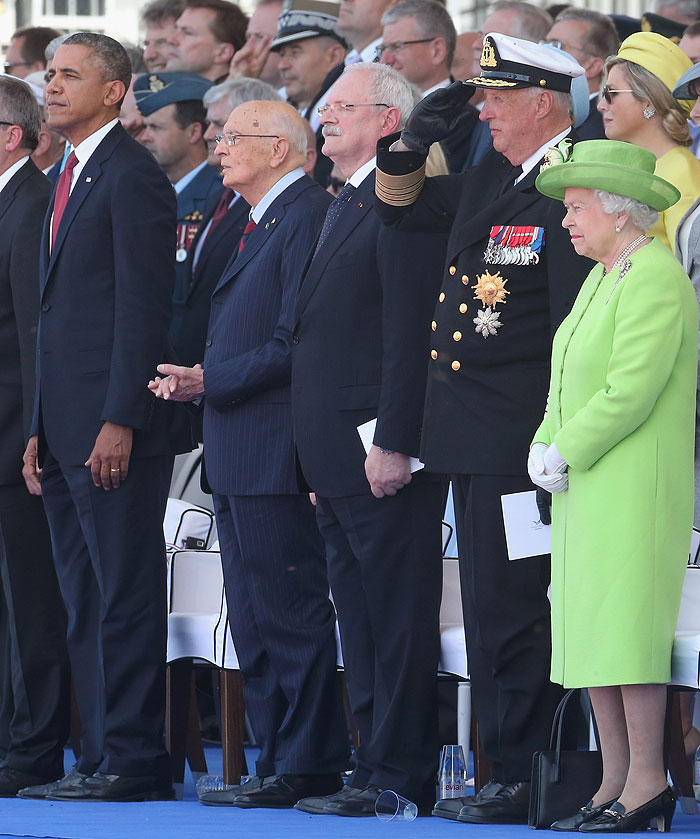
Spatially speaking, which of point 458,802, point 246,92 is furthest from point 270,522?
point 246,92

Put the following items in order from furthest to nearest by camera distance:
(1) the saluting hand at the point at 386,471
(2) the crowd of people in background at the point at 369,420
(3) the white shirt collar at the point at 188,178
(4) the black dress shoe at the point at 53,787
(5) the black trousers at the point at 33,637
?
1. (3) the white shirt collar at the point at 188,178
2. (5) the black trousers at the point at 33,637
3. (4) the black dress shoe at the point at 53,787
4. (1) the saluting hand at the point at 386,471
5. (2) the crowd of people in background at the point at 369,420

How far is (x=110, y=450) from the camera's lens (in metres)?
5.29

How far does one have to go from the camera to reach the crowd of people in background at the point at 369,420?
431 centimetres

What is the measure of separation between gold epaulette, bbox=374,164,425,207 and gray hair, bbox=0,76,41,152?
5.36 ft

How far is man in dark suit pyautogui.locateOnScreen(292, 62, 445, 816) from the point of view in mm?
4879

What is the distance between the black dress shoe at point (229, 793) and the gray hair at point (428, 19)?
3535 millimetres

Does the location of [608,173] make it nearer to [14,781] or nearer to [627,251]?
[627,251]

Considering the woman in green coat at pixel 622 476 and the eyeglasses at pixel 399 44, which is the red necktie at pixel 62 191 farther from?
the eyeglasses at pixel 399 44

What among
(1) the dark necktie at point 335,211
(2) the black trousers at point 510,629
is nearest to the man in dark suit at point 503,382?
(2) the black trousers at point 510,629

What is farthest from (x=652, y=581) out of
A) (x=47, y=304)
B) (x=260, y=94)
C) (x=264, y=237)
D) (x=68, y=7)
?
(x=68, y=7)

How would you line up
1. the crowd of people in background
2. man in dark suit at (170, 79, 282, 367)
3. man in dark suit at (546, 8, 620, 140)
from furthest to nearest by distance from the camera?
man in dark suit at (546, 8, 620, 140)
man in dark suit at (170, 79, 282, 367)
the crowd of people in background

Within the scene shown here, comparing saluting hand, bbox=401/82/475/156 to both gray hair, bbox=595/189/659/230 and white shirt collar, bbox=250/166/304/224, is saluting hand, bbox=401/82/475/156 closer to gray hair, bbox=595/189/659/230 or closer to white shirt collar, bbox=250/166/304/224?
gray hair, bbox=595/189/659/230

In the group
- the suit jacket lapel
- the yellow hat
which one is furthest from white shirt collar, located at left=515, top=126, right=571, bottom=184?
the yellow hat

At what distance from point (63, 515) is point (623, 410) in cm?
199
